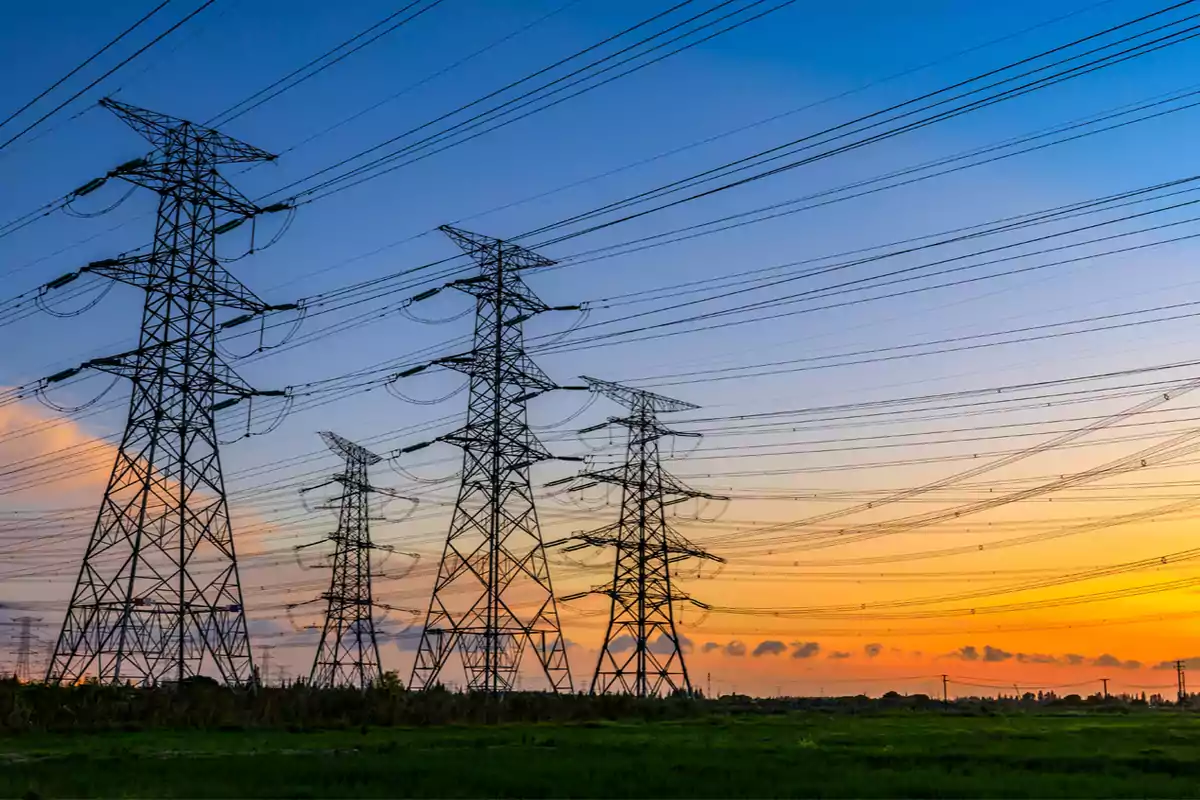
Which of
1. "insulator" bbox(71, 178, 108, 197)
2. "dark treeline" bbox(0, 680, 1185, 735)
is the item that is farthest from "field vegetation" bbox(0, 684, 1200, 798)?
"insulator" bbox(71, 178, 108, 197)

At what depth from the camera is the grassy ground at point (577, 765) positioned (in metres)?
24.0

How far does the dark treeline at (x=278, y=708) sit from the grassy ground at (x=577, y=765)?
2487 millimetres

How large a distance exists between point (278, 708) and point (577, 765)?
21.2m

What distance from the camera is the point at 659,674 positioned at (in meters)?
71.7

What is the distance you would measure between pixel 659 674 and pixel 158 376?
127 ft

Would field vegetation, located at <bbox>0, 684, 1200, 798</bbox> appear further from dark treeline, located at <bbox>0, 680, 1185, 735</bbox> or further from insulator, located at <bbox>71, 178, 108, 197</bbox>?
Result: insulator, located at <bbox>71, 178, 108, 197</bbox>

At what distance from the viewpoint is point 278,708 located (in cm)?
4622

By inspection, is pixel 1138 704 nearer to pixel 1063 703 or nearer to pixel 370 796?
pixel 1063 703

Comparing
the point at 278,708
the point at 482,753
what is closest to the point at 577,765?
the point at 482,753

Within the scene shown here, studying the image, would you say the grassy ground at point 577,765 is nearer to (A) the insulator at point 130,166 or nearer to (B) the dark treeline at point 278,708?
(B) the dark treeline at point 278,708

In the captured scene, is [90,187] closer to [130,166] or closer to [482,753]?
[130,166]

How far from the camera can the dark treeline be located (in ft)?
130

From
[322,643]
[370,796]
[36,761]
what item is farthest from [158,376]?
[322,643]

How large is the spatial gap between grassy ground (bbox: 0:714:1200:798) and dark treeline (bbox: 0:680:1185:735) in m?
2.49
